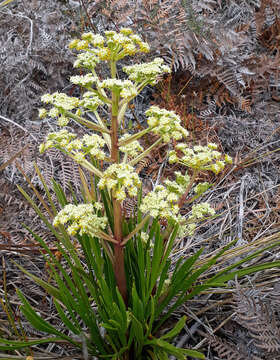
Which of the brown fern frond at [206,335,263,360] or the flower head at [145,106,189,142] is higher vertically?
the flower head at [145,106,189,142]

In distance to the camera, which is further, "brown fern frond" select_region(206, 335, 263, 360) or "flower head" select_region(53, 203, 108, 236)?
"brown fern frond" select_region(206, 335, 263, 360)

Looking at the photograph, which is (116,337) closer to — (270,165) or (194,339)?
(194,339)

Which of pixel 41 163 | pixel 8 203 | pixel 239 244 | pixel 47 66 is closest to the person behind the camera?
pixel 239 244

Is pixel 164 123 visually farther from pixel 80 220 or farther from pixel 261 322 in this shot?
pixel 261 322

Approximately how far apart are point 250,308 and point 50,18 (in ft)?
8.26

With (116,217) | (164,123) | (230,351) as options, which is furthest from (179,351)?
(164,123)

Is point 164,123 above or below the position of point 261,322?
above

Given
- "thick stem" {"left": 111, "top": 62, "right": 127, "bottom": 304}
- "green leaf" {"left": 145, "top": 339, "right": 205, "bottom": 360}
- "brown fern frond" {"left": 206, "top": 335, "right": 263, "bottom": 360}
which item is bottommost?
"brown fern frond" {"left": 206, "top": 335, "right": 263, "bottom": 360}

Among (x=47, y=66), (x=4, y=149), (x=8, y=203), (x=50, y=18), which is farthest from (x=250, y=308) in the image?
(x=50, y=18)

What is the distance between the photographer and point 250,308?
109 cm

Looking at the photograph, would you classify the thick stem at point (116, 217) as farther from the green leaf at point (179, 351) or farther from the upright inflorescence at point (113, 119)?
the green leaf at point (179, 351)

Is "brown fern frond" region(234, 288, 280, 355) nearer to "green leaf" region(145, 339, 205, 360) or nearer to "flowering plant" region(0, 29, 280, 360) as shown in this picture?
"flowering plant" region(0, 29, 280, 360)

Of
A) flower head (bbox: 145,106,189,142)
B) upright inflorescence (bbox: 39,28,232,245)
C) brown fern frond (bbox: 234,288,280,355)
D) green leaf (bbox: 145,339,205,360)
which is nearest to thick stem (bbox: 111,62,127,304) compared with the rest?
upright inflorescence (bbox: 39,28,232,245)

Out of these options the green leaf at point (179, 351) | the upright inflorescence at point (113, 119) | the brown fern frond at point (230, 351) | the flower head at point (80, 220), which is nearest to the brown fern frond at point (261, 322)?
the brown fern frond at point (230, 351)
